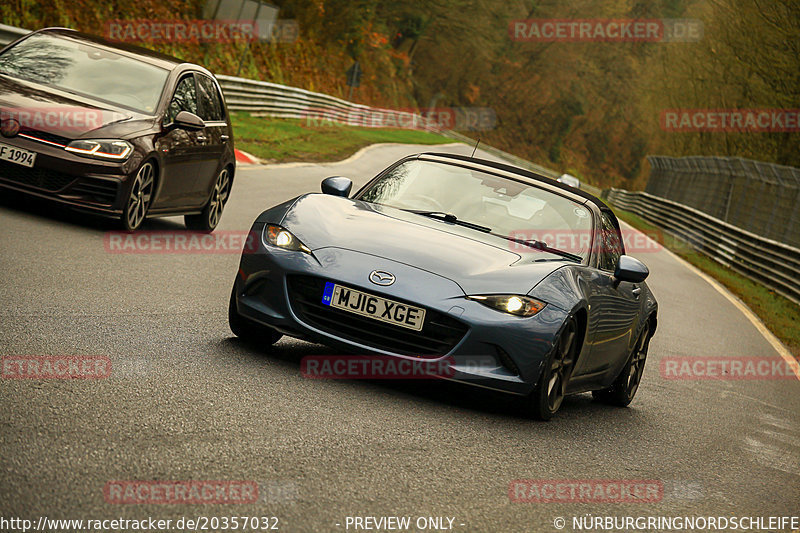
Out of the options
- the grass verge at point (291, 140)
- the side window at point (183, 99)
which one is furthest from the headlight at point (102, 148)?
the grass verge at point (291, 140)

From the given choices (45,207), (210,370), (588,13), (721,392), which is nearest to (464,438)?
(210,370)

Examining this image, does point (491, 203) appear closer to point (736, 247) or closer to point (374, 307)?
point (374, 307)

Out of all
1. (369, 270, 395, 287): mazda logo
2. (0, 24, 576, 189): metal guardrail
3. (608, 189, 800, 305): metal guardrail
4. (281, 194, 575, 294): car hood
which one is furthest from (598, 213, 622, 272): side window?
(608, 189, 800, 305): metal guardrail

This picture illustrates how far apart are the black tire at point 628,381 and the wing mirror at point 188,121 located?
4.86 metres

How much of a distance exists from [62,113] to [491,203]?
4.73 metres

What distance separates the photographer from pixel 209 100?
12.7 meters

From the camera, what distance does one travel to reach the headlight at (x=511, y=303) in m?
6.35

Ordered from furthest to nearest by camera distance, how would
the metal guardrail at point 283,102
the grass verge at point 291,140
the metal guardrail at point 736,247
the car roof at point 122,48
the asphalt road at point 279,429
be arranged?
the metal guardrail at point 283,102 → the grass verge at point 291,140 → the metal guardrail at point 736,247 → the car roof at point 122,48 → the asphalt road at point 279,429

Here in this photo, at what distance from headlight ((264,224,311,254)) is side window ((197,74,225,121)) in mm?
5850

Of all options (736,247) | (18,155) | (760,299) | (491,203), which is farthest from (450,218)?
(736,247)

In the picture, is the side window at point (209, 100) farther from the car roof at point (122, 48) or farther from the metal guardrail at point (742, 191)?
the metal guardrail at point (742, 191)

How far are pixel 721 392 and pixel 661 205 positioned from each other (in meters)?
33.8

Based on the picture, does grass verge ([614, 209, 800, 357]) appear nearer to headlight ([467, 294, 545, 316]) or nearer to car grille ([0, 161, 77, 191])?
car grille ([0, 161, 77, 191])

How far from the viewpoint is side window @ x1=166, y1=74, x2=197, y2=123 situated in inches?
461
